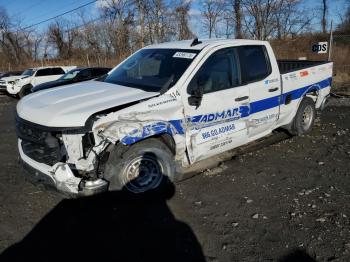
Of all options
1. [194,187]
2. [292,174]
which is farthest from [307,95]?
[194,187]

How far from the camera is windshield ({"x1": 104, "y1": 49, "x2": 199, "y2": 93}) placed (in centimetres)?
468

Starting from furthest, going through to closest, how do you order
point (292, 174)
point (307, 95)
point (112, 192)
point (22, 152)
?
point (307, 95) → point (292, 174) → point (22, 152) → point (112, 192)

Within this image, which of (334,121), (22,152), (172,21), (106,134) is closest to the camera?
(106,134)

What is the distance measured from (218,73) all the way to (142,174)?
179cm

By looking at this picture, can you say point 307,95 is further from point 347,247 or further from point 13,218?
point 13,218

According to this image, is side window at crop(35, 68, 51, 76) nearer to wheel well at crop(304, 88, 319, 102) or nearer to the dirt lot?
the dirt lot

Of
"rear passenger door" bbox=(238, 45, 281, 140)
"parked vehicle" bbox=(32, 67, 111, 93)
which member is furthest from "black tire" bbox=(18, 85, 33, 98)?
"rear passenger door" bbox=(238, 45, 281, 140)

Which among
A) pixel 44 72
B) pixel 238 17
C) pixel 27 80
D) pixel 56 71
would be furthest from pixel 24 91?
pixel 238 17

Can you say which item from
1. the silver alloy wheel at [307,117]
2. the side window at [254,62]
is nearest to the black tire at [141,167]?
the side window at [254,62]

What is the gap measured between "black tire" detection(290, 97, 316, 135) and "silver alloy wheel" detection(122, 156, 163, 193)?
3.56 metres

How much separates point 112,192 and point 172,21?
30.1 meters

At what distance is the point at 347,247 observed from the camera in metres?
3.41

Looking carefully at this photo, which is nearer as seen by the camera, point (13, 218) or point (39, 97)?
point (13, 218)

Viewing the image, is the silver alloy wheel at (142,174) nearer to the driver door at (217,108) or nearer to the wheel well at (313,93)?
the driver door at (217,108)
